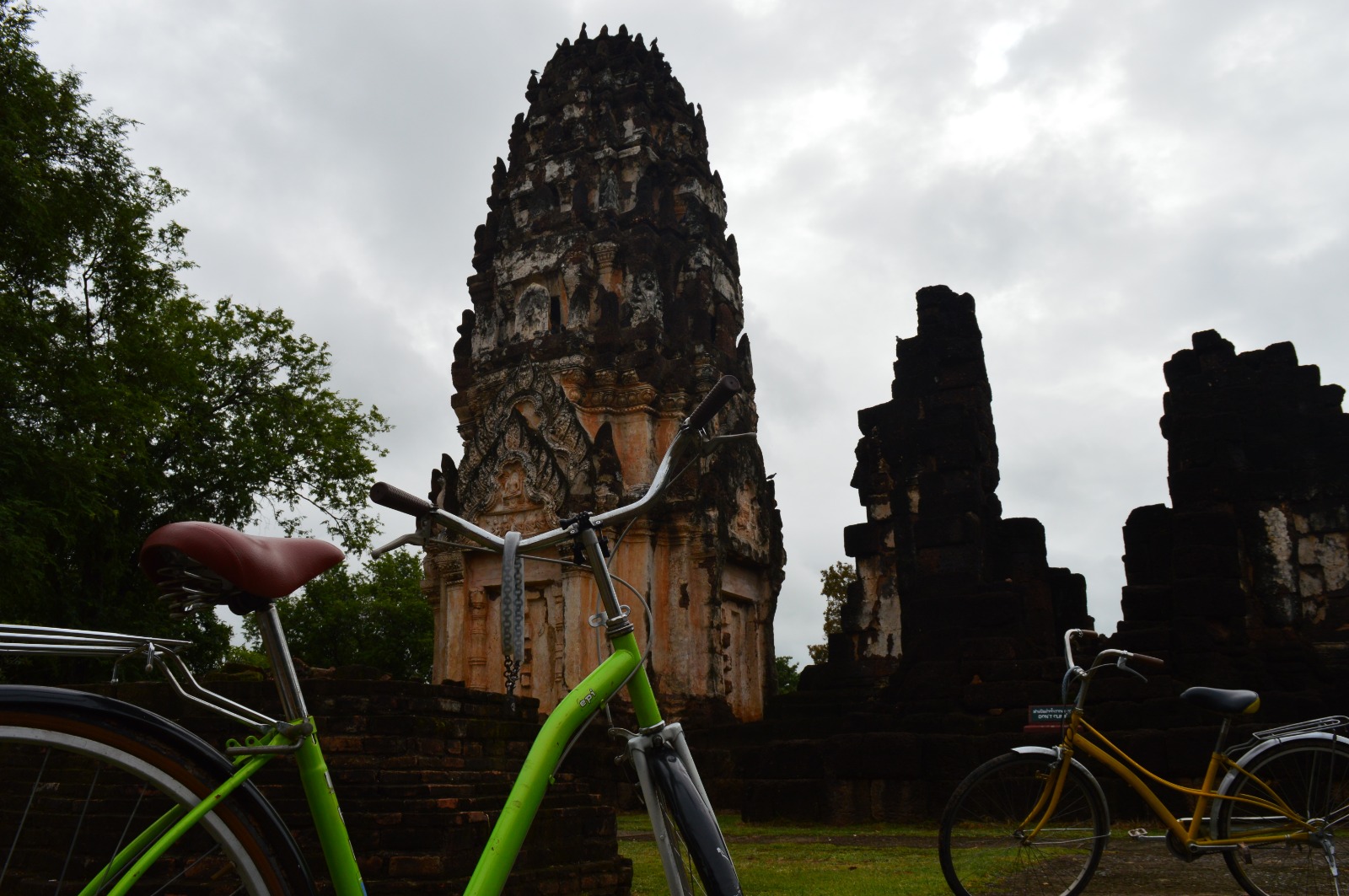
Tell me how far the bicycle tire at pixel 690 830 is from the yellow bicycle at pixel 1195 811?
237 centimetres

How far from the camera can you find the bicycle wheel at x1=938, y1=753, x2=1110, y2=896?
495 cm

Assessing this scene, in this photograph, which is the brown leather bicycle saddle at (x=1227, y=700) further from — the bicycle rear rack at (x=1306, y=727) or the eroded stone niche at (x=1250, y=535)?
the eroded stone niche at (x=1250, y=535)

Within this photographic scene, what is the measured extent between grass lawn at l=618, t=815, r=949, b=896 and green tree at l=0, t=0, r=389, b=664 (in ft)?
27.9

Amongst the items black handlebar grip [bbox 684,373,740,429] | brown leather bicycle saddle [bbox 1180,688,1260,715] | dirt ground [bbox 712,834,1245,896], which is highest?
black handlebar grip [bbox 684,373,740,429]

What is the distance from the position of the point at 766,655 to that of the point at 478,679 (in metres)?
5.92

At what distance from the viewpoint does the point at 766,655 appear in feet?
71.4

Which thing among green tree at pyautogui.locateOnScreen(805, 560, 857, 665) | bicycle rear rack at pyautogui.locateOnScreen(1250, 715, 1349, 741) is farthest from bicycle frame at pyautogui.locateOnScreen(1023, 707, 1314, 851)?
green tree at pyautogui.locateOnScreen(805, 560, 857, 665)

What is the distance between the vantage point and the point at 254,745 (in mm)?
2225

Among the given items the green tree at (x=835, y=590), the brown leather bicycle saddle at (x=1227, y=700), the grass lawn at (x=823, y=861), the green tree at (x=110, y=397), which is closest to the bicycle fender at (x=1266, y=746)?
the brown leather bicycle saddle at (x=1227, y=700)

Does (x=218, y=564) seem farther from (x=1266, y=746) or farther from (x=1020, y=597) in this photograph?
(x=1020, y=597)

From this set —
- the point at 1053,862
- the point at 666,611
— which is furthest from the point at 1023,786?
the point at 666,611

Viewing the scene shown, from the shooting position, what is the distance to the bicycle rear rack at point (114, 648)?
1.96 meters

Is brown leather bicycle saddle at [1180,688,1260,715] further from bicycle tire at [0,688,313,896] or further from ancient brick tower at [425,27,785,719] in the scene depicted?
ancient brick tower at [425,27,785,719]

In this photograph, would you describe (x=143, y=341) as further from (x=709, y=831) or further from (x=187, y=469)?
(x=709, y=831)
